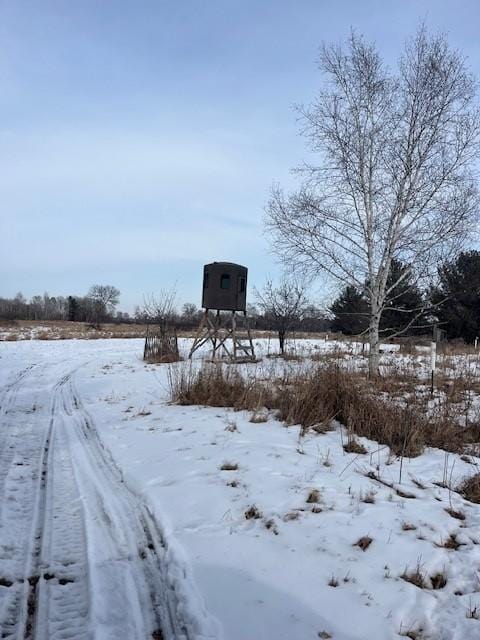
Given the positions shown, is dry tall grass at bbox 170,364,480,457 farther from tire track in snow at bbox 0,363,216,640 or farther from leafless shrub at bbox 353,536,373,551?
tire track in snow at bbox 0,363,216,640

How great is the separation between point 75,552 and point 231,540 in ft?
3.50

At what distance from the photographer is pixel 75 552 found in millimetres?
3080

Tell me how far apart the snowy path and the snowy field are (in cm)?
1

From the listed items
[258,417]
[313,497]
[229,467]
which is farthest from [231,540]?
[258,417]

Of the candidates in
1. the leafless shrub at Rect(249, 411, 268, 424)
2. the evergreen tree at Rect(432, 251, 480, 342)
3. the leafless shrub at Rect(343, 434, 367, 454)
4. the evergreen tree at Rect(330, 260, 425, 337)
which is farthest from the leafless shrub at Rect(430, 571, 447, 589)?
the evergreen tree at Rect(432, 251, 480, 342)

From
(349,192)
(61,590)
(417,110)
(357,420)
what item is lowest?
(61,590)

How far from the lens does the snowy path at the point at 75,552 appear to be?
2.39m

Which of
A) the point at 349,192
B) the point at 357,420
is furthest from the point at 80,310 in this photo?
the point at 357,420

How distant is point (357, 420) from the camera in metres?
6.08

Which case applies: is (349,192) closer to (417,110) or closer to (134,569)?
(417,110)

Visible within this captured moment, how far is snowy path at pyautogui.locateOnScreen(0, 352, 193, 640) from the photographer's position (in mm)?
2389

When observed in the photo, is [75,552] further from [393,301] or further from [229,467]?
[393,301]

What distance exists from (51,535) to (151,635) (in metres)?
1.36

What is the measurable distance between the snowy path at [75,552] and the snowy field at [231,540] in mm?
11
